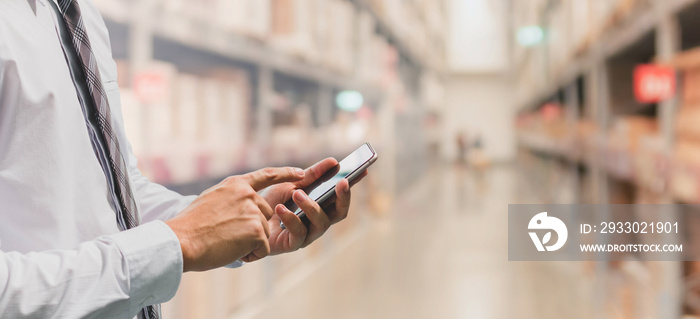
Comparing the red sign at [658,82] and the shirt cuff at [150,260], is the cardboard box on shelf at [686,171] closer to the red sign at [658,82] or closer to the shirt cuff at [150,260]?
the red sign at [658,82]

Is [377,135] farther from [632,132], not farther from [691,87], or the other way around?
[691,87]

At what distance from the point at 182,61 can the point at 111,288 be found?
7.11ft

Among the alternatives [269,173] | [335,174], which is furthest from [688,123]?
[269,173]

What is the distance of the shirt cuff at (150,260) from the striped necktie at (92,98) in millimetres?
152

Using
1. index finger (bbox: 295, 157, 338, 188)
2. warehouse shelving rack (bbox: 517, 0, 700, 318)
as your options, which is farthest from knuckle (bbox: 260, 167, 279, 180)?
warehouse shelving rack (bbox: 517, 0, 700, 318)

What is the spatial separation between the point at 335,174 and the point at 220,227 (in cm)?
30

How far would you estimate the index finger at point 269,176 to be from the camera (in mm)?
904

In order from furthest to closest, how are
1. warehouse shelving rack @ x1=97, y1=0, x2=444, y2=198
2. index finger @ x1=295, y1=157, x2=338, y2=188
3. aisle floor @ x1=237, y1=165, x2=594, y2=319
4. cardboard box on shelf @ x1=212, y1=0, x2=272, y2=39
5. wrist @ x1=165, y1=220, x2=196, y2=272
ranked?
aisle floor @ x1=237, y1=165, x2=594, y2=319 < cardboard box on shelf @ x1=212, y1=0, x2=272, y2=39 < warehouse shelving rack @ x1=97, y1=0, x2=444, y2=198 < index finger @ x1=295, y1=157, x2=338, y2=188 < wrist @ x1=165, y1=220, x2=196, y2=272

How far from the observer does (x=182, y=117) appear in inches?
86.7

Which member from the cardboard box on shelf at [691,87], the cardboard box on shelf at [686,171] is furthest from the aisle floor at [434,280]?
the cardboard box on shelf at [691,87]

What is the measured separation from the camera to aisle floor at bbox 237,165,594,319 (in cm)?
304

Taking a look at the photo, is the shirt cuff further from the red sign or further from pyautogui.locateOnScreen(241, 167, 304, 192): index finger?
the red sign

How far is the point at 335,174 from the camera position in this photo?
3.31ft

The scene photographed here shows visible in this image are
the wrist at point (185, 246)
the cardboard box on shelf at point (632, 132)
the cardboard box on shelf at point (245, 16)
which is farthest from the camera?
the cardboard box on shelf at point (632, 132)
